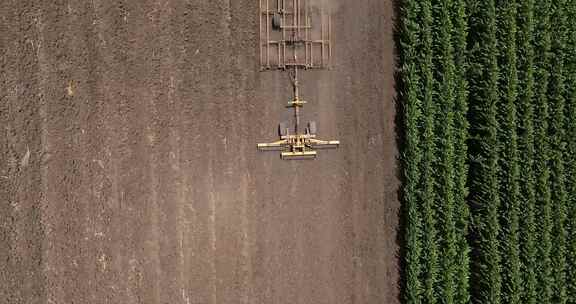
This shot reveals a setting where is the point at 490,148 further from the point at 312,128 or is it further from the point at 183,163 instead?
the point at 183,163

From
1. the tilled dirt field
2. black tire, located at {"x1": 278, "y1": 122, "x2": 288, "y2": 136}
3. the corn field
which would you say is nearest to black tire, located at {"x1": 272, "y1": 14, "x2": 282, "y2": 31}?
the tilled dirt field

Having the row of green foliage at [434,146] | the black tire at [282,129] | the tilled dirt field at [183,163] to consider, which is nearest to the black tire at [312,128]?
the tilled dirt field at [183,163]

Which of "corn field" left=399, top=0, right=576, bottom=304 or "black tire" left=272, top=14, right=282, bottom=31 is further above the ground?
"black tire" left=272, top=14, right=282, bottom=31

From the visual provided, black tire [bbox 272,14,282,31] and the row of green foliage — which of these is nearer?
black tire [bbox 272,14,282,31]

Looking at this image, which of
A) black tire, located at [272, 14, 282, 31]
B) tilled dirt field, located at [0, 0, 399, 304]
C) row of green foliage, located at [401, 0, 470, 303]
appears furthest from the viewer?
row of green foliage, located at [401, 0, 470, 303]

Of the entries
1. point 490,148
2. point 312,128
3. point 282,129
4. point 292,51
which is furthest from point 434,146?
point 292,51

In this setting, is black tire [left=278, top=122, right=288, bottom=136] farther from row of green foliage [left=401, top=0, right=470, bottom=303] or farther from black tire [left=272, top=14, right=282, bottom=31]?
row of green foliage [left=401, top=0, right=470, bottom=303]

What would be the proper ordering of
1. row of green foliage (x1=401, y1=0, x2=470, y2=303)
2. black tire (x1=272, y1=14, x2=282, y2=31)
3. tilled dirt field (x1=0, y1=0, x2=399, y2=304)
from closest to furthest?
tilled dirt field (x1=0, y1=0, x2=399, y2=304), black tire (x1=272, y1=14, x2=282, y2=31), row of green foliage (x1=401, y1=0, x2=470, y2=303)
